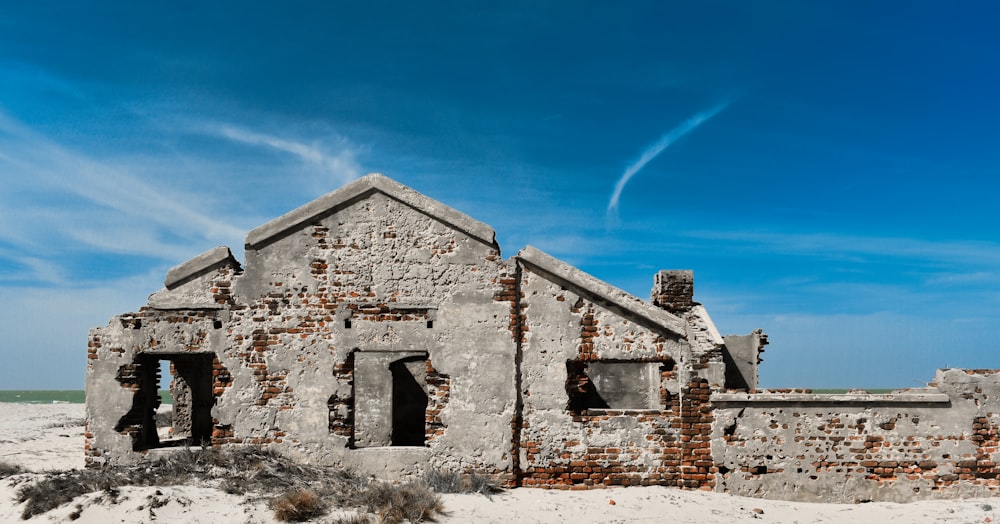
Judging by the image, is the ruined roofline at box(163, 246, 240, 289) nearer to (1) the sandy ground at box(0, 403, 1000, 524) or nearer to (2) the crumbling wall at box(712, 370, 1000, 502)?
(1) the sandy ground at box(0, 403, 1000, 524)

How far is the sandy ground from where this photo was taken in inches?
315

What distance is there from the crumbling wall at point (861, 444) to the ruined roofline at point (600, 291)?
133cm

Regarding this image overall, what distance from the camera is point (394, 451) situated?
394 inches

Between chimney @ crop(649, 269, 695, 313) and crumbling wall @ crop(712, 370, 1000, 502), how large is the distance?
1.53 meters

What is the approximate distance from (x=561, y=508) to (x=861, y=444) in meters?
4.62

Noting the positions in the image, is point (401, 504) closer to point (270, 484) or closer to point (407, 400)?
point (270, 484)

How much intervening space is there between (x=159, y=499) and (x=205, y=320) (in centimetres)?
285

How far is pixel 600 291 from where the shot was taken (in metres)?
9.97

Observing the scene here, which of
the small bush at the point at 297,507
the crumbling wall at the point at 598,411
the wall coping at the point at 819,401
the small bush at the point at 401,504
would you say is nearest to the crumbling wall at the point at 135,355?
the small bush at the point at 297,507

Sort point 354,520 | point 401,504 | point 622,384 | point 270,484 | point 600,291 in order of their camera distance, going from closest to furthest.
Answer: point 354,520, point 401,504, point 270,484, point 600,291, point 622,384

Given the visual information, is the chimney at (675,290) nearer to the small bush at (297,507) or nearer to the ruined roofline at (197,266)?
the small bush at (297,507)

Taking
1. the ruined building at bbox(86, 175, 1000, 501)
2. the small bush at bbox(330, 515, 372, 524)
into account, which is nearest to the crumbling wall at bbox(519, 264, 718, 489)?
the ruined building at bbox(86, 175, 1000, 501)

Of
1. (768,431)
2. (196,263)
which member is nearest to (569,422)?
(768,431)

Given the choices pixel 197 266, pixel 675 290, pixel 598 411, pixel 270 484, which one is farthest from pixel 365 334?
pixel 675 290
